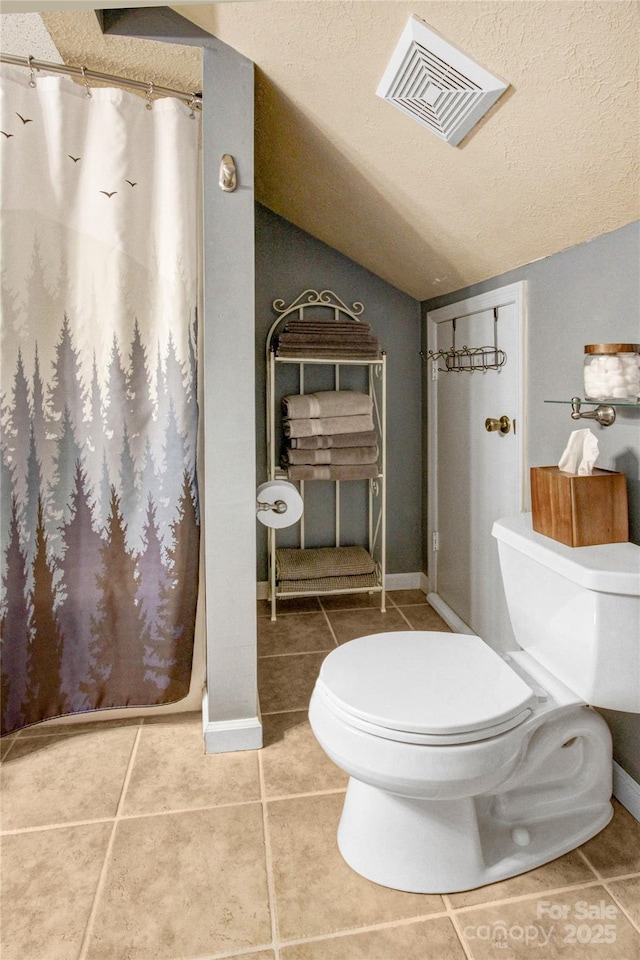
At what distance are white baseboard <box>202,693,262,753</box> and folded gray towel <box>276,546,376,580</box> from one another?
3.19ft

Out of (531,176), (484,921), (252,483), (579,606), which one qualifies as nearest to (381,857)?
(484,921)

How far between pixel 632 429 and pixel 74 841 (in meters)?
1.66

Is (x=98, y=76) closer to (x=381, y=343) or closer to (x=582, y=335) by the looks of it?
(x=582, y=335)

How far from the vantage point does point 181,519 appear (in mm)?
1871

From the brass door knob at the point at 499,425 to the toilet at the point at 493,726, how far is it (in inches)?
24.1

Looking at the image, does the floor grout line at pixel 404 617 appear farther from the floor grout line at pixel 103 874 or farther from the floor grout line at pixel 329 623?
the floor grout line at pixel 103 874

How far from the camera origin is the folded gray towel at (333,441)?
2734mm

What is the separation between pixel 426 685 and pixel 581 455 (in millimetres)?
655

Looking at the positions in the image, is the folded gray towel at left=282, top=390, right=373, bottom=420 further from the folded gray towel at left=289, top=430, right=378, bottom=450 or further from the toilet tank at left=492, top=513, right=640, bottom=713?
the toilet tank at left=492, top=513, right=640, bottom=713

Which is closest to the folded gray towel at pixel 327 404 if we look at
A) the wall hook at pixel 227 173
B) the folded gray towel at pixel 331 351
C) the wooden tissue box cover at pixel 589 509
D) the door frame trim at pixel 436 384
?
the folded gray towel at pixel 331 351

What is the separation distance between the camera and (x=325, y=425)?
108 inches

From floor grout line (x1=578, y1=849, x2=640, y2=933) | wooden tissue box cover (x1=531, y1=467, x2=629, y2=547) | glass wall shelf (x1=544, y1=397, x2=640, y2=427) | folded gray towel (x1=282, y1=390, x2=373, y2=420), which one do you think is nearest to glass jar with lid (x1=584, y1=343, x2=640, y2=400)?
glass wall shelf (x1=544, y1=397, x2=640, y2=427)

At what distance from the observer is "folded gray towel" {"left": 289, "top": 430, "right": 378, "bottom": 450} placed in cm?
273

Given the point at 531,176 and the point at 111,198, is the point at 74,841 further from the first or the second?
the point at 531,176
